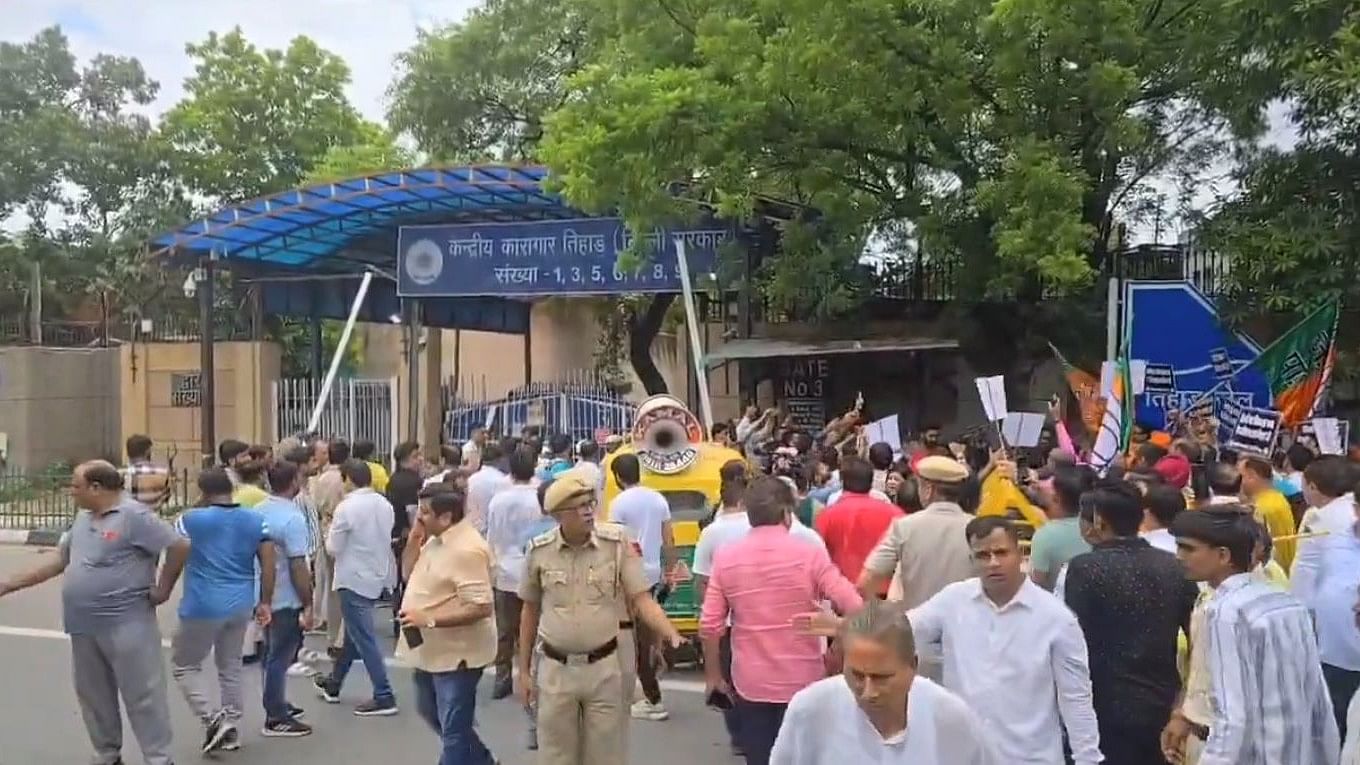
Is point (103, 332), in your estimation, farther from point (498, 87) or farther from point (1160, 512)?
point (1160, 512)

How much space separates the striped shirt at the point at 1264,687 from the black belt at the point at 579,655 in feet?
8.10

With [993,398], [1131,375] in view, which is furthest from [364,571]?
[1131,375]

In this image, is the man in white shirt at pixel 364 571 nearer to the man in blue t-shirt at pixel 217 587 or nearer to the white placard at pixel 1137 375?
the man in blue t-shirt at pixel 217 587

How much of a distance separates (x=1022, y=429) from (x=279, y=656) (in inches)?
286

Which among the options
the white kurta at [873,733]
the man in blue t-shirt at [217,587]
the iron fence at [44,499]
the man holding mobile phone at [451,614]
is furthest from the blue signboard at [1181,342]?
the iron fence at [44,499]

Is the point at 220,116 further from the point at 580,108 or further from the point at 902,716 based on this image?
the point at 902,716

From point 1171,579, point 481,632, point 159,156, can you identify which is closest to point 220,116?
point 159,156

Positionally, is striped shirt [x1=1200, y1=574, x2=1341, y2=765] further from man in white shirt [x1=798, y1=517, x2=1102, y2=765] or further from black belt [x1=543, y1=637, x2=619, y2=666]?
black belt [x1=543, y1=637, x2=619, y2=666]

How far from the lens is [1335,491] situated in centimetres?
646

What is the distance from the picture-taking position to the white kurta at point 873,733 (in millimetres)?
3115

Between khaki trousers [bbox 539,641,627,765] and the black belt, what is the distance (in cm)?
2

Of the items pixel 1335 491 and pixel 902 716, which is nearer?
pixel 902 716

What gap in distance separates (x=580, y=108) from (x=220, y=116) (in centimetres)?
1702

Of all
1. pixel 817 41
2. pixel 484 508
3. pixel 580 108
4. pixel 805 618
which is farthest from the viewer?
pixel 580 108
